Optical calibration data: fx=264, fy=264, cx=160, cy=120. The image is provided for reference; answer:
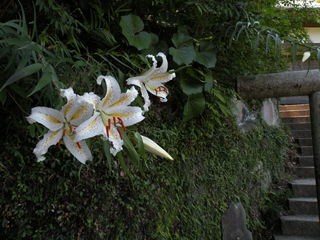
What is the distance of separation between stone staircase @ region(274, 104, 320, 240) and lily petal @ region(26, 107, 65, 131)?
141 inches

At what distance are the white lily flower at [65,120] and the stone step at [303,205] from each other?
3.85 meters

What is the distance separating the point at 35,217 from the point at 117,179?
0.50m

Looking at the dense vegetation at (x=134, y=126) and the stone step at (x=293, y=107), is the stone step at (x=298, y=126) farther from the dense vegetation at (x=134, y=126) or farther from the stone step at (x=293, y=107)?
the dense vegetation at (x=134, y=126)

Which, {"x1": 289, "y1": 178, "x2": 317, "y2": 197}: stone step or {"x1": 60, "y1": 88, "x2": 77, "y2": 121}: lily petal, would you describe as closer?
{"x1": 60, "y1": 88, "x2": 77, "y2": 121}: lily petal

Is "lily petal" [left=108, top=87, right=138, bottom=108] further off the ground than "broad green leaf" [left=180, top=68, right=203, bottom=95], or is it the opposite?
"lily petal" [left=108, top=87, right=138, bottom=108]

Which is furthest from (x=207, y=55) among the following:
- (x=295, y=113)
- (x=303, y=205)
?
(x=295, y=113)

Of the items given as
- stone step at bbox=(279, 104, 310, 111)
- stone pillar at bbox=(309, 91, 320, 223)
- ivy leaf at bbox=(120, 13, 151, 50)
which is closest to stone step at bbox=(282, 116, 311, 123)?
stone step at bbox=(279, 104, 310, 111)

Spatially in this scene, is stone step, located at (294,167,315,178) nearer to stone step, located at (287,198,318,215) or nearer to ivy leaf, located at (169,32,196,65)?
stone step, located at (287,198,318,215)

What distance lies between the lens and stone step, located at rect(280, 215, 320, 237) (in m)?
3.38

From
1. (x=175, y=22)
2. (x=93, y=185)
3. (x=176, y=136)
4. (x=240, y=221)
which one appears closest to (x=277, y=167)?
(x=240, y=221)

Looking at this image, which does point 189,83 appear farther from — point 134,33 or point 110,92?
point 110,92

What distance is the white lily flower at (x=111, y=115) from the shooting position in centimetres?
59

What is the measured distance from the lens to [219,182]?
8.63 ft

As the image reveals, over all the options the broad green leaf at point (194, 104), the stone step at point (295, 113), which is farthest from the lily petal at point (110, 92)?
the stone step at point (295, 113)
